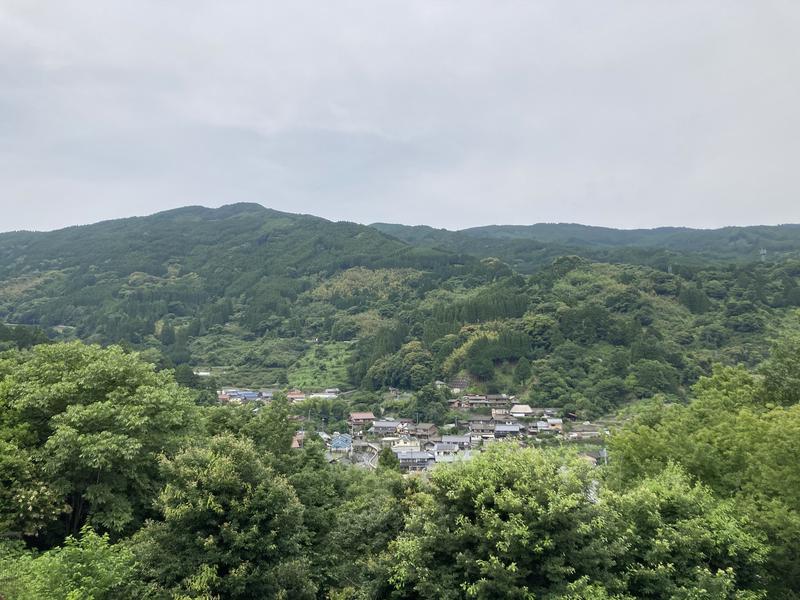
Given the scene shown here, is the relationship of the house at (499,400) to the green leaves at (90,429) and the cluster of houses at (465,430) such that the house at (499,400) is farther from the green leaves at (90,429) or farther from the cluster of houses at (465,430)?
the green leaves at (90,429)

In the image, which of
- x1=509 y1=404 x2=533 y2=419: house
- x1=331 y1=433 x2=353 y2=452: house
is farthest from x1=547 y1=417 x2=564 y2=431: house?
x1=331 y1=433 x2=353 y2=452: house

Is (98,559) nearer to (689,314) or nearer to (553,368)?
(553,368)

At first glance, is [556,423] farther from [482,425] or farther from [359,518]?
[359,518]

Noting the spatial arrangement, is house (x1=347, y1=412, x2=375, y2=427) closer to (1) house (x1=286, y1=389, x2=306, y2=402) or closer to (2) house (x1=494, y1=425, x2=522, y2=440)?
(1) house (x1=286, y1=389, x2=306, y2=402)

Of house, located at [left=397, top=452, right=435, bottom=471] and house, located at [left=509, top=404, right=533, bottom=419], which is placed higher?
house, located at [left=397, top=452, right=435, bottom=471]

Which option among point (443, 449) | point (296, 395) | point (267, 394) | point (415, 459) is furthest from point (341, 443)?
point (267, 394)

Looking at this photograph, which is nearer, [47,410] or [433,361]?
[47,410]

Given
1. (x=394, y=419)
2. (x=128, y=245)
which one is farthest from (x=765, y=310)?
(x=128, y=245)

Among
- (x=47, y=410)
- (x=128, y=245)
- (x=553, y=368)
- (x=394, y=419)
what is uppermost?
(x=128, y=245)
